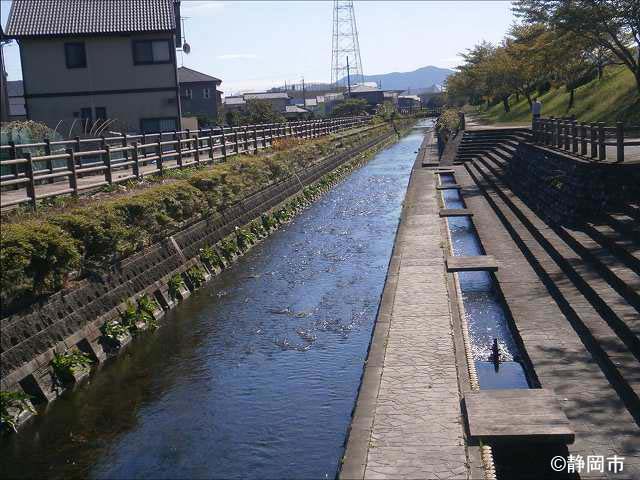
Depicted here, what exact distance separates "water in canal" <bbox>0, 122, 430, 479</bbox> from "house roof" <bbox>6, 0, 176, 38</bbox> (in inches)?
796

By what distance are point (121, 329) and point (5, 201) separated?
2.86 meters

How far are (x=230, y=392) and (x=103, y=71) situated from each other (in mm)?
27410

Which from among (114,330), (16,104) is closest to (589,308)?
(114,330)

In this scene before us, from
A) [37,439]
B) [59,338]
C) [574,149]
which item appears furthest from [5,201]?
[574,149]

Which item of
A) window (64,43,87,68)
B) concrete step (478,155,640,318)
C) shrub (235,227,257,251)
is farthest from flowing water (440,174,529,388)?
window (64,43,87,68)

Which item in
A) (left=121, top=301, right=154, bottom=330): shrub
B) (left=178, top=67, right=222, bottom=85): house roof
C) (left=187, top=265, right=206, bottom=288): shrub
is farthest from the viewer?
(left=178, top=67, right=222, bottom=85): house roof

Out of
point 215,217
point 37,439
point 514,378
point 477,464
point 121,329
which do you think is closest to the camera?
Answer: point 477,464

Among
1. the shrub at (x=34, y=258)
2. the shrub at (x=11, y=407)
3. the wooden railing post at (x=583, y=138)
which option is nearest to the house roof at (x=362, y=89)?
the wooden railing post at (x=583, y=138)

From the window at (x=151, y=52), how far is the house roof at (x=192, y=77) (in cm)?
3029

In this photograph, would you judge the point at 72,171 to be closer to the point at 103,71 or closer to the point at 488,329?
the point at 488,329

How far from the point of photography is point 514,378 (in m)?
9.72

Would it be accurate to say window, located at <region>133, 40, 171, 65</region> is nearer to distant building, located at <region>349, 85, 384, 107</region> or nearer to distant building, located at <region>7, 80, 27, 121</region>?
distant building, located at <region>7, 80, 27, 121</region>

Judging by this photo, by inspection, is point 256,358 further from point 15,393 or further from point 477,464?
point 477,464

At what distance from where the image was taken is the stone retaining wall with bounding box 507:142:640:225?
15.8 metres
